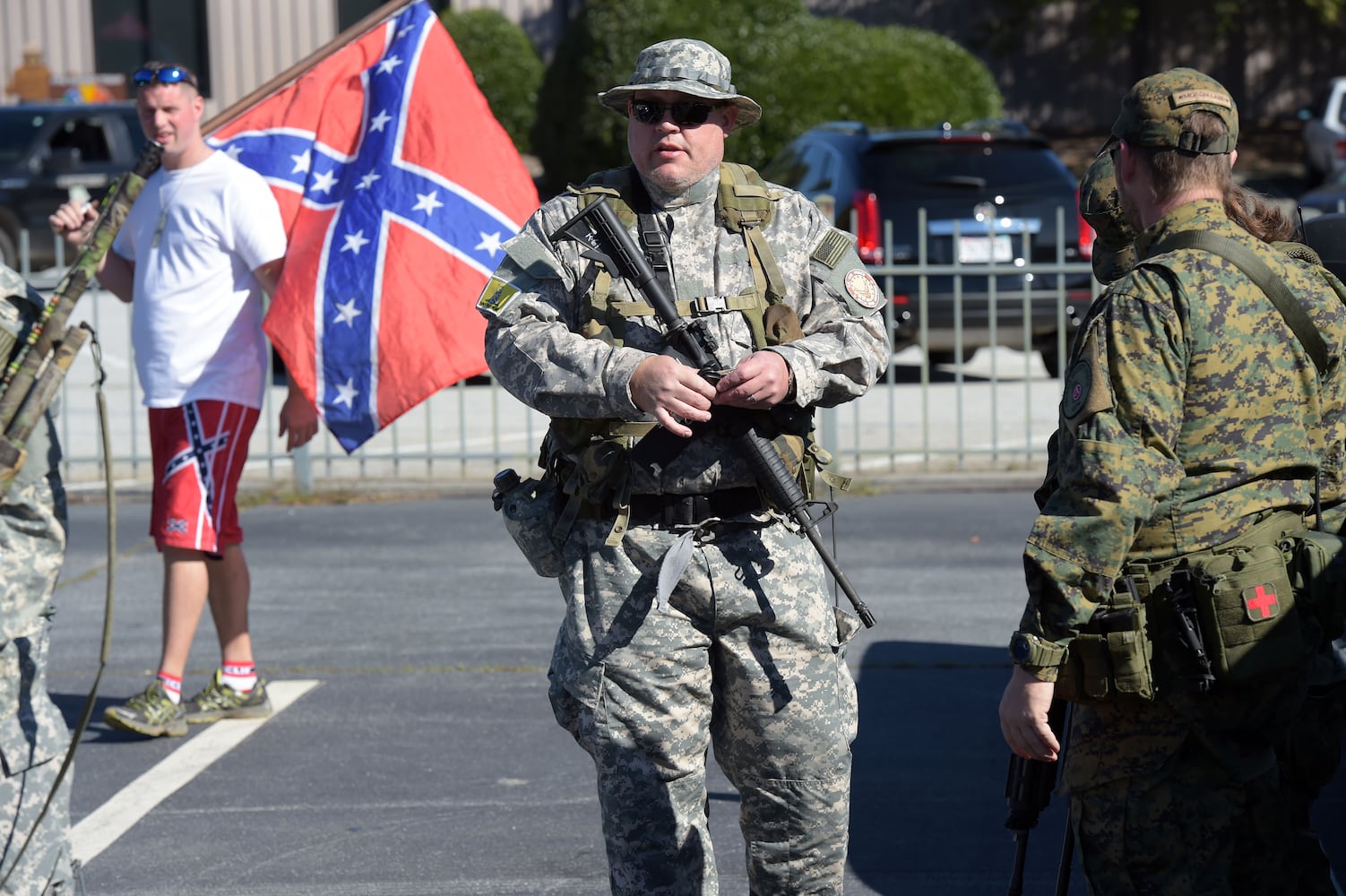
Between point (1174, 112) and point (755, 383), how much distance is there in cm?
89

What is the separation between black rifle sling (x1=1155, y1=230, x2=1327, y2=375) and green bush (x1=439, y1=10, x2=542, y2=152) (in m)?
21.4

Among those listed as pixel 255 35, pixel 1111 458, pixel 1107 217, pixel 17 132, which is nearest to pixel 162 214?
pixel 1107 217

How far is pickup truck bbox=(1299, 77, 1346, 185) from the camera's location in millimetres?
23141

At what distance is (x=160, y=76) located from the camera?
546 cm

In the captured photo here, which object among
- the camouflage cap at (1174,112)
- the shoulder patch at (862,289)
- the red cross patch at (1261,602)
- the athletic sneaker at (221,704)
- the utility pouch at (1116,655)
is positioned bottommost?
the athletic sneaker at (221,704)

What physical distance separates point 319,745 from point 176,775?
0.47m

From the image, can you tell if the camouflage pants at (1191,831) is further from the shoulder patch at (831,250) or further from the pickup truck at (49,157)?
the pickup truck at (49,157)

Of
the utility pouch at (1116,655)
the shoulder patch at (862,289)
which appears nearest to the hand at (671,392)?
the shoulder patch at (862,289)

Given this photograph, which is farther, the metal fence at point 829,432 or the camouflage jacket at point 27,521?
the metal fence at point 829,432

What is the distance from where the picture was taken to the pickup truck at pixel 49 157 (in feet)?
64.3

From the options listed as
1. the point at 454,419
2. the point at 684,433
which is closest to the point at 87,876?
the point at 684,433

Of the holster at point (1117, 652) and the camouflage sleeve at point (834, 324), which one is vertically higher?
the camouflage sleeve at point (834, 324)

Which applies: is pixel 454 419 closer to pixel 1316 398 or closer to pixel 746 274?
pixel 746 274

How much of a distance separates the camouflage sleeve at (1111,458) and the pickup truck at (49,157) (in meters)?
18.0
